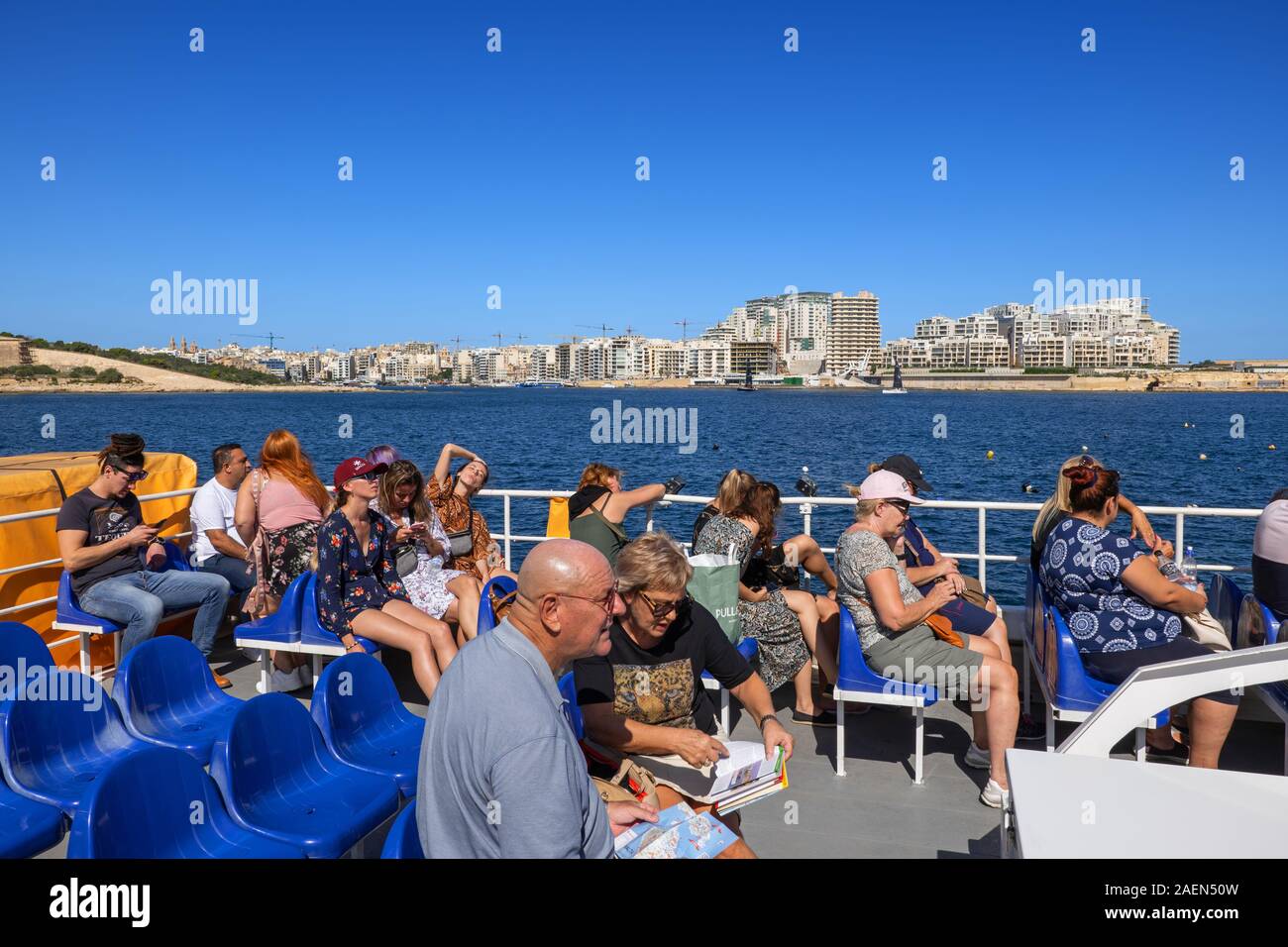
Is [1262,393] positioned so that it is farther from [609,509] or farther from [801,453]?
[609,509]

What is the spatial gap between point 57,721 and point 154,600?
7.37ft

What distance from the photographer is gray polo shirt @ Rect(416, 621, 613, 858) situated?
6.07 ft

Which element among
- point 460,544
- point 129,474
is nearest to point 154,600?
point 129,474

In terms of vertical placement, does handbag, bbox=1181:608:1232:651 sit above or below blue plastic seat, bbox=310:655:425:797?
above

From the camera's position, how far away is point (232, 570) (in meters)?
6.11

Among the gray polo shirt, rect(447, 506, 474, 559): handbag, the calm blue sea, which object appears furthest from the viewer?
the calm blue sea

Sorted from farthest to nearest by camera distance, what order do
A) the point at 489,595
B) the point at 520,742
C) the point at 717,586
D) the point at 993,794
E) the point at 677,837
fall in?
the point at 489,595 → the point at 717,586 → the point at 993,794 → the point at 677,837 → the point at 520,742

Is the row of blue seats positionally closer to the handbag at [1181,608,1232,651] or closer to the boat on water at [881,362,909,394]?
the handbag at [1181,608,1232,651]

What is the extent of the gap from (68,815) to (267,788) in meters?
0.60

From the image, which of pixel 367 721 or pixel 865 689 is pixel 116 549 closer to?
pixel 367 721

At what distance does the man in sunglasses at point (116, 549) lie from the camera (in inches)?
203

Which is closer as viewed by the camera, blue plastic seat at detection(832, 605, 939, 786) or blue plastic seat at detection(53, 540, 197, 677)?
blue plastic seat at detection(832, 605, 939, 786)

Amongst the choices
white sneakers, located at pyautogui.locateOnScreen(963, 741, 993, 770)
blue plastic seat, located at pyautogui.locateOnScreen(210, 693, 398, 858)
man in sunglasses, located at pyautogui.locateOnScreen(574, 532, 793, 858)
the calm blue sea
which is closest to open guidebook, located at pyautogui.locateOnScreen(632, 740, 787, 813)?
man in sunglasses, located at pyautogui.locateOnScreen(574, 532, 793, 858)
